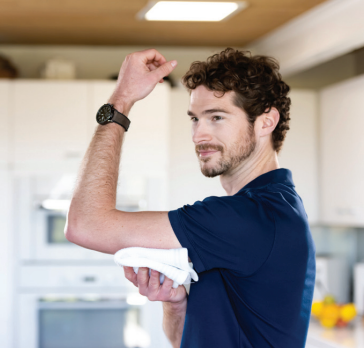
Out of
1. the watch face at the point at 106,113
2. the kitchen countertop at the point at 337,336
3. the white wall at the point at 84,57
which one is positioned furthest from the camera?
the white wall at the point at 84,57

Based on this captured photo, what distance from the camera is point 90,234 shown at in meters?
0.97

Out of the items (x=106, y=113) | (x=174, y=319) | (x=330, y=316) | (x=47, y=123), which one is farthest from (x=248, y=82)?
(x=47, y=123)

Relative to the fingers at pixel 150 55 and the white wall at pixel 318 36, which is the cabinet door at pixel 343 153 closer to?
the white wall at pixel 318 36

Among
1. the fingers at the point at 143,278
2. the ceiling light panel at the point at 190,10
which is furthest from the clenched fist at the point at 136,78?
the ceiling light panel at the point at 190,10

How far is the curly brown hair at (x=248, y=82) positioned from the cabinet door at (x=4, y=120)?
212cm

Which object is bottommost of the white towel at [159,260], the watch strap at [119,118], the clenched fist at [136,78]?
the white towel at [159,260]

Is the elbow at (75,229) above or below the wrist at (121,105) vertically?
below

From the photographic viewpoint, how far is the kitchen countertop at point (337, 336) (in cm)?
245

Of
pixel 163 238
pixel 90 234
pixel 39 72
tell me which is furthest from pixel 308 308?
pixel 39 72

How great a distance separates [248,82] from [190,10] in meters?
1.82

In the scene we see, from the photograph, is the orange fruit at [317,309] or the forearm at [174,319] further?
the orange fruit at [317,309]

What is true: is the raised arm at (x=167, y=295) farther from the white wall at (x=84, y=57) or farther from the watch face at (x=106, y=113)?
the white wall at (x=84, y=57)

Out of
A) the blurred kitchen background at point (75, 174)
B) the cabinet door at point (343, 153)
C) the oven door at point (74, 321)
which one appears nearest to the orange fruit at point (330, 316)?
the blurred kitchen background at point (75, 174)

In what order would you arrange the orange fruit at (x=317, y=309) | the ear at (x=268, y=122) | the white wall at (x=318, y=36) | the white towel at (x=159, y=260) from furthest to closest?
1. the orange fruit at (x=317, y=309)
2. the white wall at (x=318, y=36)
3. the ear at (x=268, y=122)
4. the white towel at (x=159, y=260)
